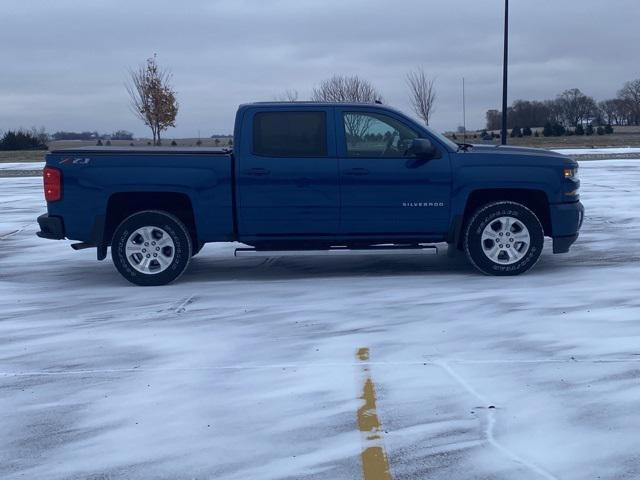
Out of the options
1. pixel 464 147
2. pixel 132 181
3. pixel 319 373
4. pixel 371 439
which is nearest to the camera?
pixel 371 439

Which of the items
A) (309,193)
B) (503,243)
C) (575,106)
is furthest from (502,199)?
(575,106)

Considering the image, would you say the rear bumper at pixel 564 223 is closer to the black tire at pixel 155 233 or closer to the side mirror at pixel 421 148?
the side mirror at pixel 421 148

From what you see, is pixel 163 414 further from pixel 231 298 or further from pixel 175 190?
pixel 175 190

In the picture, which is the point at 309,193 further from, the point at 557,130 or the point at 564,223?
the point at 557,130

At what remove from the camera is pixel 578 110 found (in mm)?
93562

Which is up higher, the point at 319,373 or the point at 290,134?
the point at 290,134

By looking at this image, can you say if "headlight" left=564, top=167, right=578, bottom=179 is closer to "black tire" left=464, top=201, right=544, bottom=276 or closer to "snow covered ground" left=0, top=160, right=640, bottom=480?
"black tire" left=464, top=201, right=544, bottom=276

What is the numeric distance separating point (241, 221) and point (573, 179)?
3.61m

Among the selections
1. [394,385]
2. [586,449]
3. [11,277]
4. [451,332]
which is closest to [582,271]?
[451,332]

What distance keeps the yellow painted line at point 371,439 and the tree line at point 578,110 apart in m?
78.6

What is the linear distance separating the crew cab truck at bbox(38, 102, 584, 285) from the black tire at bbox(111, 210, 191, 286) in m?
0.01

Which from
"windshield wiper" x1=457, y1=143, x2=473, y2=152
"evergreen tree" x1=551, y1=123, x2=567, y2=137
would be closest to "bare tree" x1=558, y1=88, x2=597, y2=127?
"evergreen tree" x1=551, y1=123, x2=567, y2=137

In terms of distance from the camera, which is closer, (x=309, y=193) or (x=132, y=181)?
(x=132, y=181)

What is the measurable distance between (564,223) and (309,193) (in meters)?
2.78
